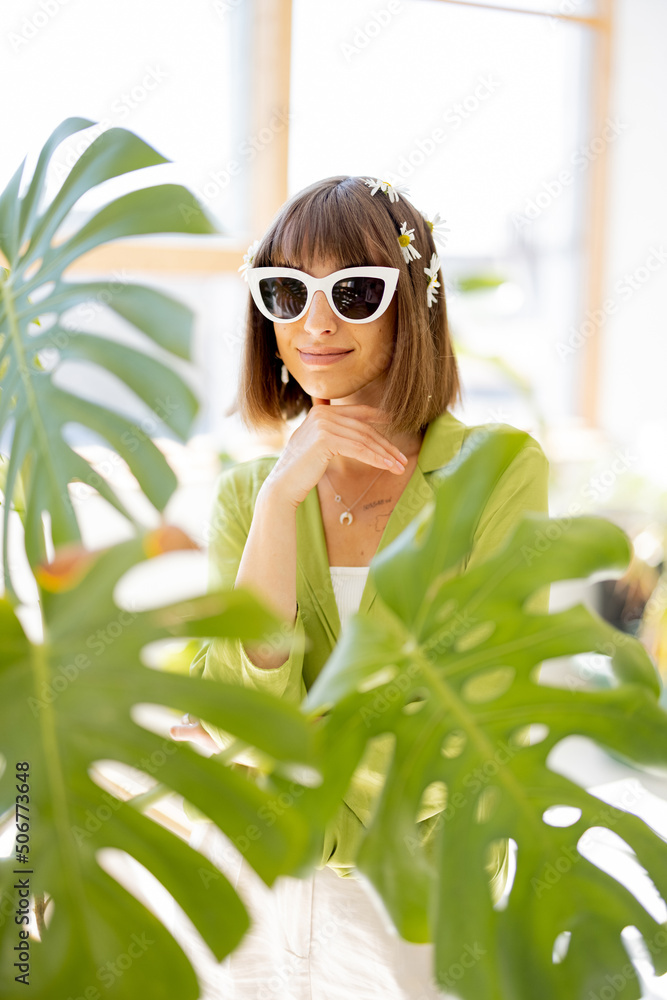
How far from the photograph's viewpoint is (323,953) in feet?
3.81

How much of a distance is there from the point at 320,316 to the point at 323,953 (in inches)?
33.7

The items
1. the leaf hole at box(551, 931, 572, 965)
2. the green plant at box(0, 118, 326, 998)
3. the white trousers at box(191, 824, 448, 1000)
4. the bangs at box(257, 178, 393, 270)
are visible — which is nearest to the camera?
the green plant at box(0, 118, 326, 998)

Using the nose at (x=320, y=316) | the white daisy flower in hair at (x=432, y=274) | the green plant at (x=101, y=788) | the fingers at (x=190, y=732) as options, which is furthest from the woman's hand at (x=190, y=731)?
the white daisy flower in hair at (x=432, y=274)

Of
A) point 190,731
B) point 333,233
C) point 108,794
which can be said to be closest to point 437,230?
point 333,233

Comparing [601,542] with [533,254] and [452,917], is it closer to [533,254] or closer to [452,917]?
[452,917]

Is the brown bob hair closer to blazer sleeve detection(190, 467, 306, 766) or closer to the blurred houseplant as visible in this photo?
blazer sleeve detection(190, 467, 306, 766)

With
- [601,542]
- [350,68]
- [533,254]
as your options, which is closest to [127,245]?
[350,68]

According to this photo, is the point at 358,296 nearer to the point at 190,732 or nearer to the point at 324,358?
the point at 324,358

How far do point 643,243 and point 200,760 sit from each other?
368 cm

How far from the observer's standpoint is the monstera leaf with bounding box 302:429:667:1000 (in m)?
0.68

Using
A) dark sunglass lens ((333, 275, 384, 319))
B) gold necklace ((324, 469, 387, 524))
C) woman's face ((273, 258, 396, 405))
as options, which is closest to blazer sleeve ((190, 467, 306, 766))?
gold necklace ((324, 469, 387, 524))

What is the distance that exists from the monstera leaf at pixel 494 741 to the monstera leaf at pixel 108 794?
0.24ft

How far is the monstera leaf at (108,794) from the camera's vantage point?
0.62 metres

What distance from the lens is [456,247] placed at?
11.8 ft
